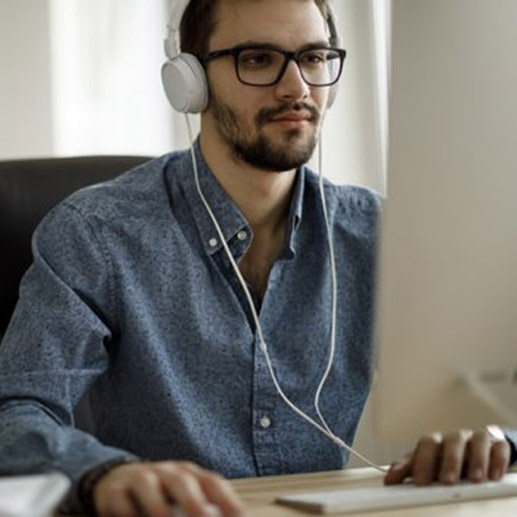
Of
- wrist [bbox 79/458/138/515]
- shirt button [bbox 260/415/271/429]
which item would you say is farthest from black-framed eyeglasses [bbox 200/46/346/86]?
wrist [bbox 79/458/138/515]

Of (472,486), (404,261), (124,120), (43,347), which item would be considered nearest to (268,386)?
(43,347)

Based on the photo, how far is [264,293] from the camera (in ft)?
5.02

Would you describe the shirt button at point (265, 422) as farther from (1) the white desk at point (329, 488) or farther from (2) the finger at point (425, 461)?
(2) the finger at point (425, 461)

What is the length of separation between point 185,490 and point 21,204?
893mm

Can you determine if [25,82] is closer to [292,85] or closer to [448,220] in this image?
[292,85]

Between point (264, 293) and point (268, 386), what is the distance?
137mm

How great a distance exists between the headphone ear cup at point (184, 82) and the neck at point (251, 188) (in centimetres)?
8

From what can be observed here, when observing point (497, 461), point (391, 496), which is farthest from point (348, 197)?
point (391, 496)

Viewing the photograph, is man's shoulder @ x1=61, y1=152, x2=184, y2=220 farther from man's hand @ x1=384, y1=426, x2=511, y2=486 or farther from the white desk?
man's hand @ x1=384, y1=426, x2=511, y2=486

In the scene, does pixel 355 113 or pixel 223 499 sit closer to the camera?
pixel 223 499

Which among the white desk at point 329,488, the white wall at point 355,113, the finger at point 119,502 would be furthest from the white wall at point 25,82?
the finger at point 119,502

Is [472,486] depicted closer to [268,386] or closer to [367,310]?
[268,386]

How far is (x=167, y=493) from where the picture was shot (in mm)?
833

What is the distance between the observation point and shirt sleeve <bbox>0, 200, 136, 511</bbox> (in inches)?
41.8
